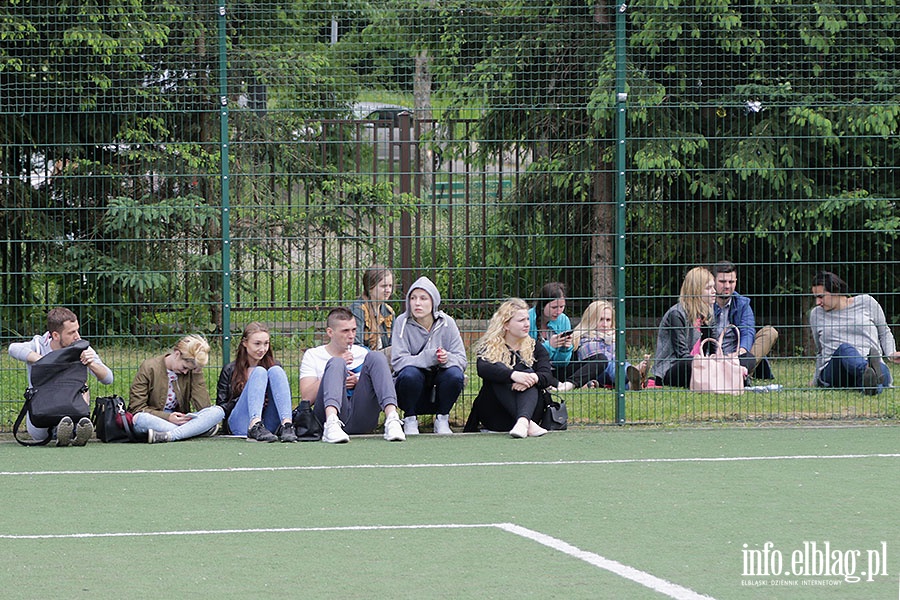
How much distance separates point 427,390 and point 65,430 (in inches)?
99.7

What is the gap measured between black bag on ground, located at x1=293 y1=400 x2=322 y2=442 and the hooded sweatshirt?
27.7 inches

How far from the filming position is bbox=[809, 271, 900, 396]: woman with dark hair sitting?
10.0 metres

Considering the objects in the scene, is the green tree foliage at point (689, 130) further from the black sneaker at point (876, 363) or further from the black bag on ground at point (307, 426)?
the black bag on ground at point (307, 426)

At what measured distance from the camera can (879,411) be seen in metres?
10.1

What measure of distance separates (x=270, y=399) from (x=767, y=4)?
6.10 metres

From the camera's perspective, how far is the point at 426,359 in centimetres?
939

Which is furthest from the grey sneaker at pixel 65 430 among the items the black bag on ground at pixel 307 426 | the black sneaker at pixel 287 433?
the black bag on ground at pixel 307 426

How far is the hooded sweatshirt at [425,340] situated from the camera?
370 inches

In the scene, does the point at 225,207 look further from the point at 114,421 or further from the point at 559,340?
the point at 559,340

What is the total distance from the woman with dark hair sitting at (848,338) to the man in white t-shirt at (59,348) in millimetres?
5329

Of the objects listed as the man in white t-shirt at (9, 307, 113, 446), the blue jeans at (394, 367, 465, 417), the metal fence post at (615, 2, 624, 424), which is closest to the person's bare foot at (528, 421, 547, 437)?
the blue jeans at (394, 367, 465, 417)

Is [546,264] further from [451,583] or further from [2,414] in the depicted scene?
[451,583]

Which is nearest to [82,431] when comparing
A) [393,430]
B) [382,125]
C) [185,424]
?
[185,424]

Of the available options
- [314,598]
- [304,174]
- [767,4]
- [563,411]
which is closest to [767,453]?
[563,411]
